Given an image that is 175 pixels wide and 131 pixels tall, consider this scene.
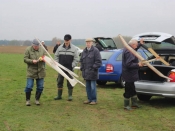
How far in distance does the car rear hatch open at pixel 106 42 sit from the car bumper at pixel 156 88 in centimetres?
937

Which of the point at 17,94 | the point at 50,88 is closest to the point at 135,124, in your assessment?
the point at 17,94

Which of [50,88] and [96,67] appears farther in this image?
[50,88]

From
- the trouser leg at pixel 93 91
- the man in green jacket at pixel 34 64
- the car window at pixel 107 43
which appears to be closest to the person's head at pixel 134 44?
the trouser leg at pixel 93 91

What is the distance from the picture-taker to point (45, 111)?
8.26 metres

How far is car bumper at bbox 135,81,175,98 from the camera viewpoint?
8477 millimetres

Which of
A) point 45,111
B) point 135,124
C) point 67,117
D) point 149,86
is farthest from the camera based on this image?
point 149,86

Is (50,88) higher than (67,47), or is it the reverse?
(67,47)

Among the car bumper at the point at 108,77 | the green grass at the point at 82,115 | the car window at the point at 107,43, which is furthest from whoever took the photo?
the car window at the point at 107,43

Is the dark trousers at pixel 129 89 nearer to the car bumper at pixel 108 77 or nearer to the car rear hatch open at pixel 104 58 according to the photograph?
the car bumper at pixel 108 77

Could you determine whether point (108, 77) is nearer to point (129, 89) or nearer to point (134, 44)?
point (129, 89)

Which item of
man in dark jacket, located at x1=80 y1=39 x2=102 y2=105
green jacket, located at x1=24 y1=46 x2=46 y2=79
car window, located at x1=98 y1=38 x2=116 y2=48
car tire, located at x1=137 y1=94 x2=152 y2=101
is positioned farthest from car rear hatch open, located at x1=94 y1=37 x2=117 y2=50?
green jacket, located at x1=24 y1=46 x2=46 y2=79

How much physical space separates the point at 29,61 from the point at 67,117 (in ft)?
6.28

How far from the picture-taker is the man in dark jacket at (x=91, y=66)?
30.1 ft

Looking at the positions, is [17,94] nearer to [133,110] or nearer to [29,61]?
[29,61]
